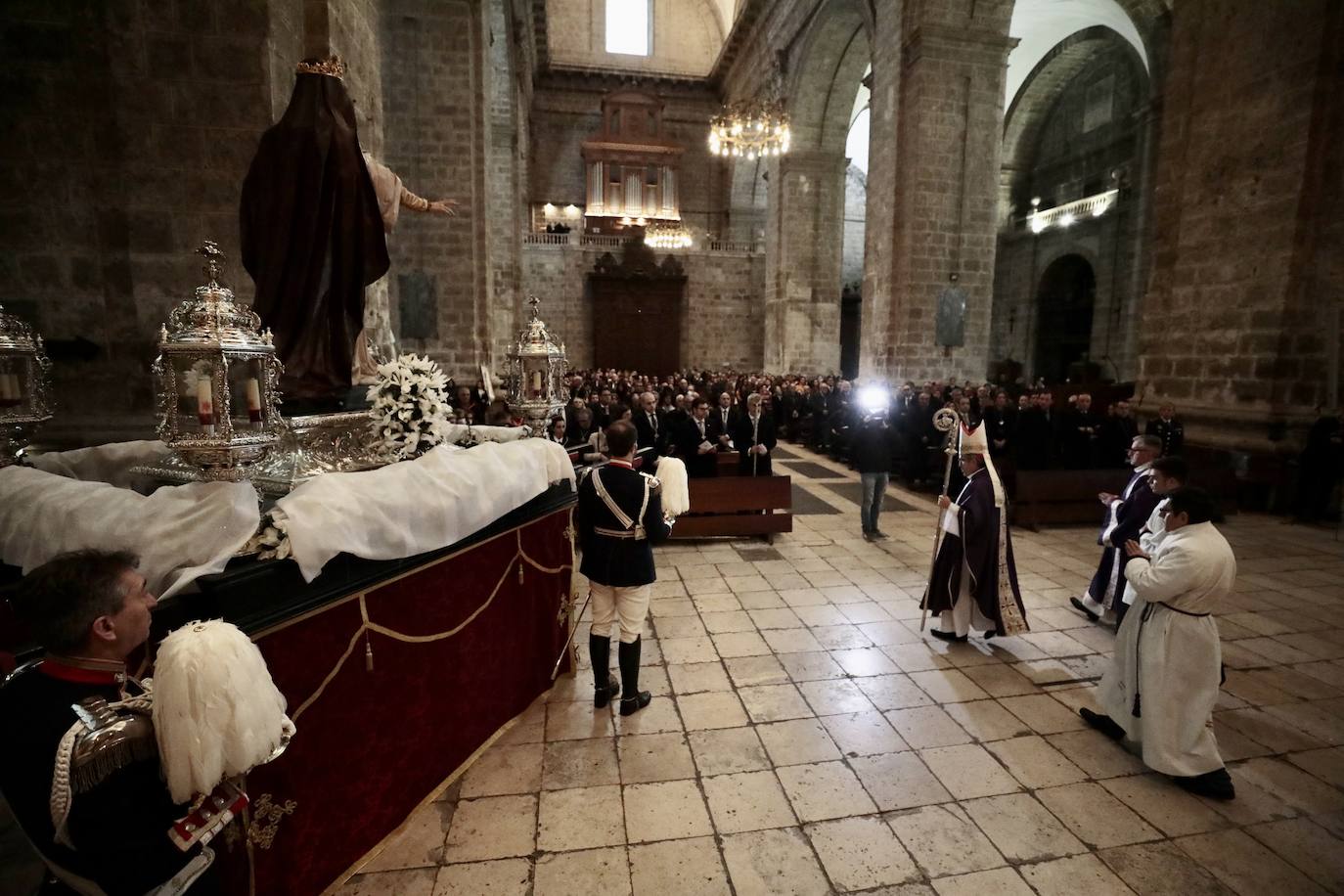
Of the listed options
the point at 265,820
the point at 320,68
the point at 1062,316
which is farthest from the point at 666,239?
the point at 265,820

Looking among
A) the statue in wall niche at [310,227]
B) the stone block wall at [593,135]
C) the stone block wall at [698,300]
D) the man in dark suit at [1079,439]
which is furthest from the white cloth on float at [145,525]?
the stone block wall at [593,135]

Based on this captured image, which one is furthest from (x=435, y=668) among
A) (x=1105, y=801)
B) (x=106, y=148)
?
(x=106, y=148)

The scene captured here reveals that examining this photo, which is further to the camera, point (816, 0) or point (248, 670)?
point (816, 0)

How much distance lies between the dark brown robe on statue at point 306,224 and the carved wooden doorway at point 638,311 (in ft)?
67.8

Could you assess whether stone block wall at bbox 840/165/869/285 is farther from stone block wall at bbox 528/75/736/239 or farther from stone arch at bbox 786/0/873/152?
stone arch at bbox 786/0/873/152

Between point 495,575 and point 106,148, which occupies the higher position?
point 106,148

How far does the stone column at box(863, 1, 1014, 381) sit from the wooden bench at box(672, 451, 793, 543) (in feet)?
22.6

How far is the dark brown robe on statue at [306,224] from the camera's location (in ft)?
11.1

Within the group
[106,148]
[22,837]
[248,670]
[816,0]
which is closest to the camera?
[248,670]

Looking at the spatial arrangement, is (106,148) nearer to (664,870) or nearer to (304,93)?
(304,93)

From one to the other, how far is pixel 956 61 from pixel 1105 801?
13.3 meters

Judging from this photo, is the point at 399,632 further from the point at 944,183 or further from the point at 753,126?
the point at 753,126

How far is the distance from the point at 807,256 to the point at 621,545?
18213mm

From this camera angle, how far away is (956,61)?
40.6 ft
